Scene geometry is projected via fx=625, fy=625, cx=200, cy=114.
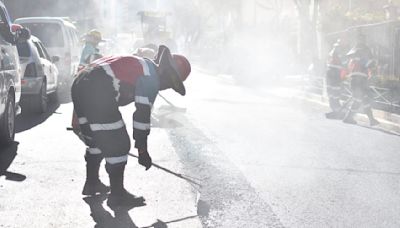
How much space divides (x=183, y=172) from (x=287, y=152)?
1.99 metres

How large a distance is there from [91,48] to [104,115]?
5806 millimetres

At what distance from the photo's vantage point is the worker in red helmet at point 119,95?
4883 mm

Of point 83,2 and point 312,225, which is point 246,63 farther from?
point 312,225

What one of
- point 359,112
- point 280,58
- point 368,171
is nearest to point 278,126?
point 359,112

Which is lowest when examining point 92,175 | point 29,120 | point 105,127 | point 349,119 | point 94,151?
point 349,119

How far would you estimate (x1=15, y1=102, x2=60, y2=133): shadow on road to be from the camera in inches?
384

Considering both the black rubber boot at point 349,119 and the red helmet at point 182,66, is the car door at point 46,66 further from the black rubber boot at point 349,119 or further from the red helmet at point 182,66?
the red helmet at point 182,66

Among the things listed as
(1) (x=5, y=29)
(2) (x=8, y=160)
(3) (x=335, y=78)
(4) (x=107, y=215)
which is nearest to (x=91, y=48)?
(1) (x=5, y=29)

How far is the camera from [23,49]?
11.1m

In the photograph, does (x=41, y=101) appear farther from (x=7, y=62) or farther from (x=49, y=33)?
(x=49, y=33)

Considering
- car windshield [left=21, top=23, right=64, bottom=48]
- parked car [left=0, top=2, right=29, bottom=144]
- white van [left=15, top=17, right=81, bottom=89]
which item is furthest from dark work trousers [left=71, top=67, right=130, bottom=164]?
car windshield [left=21, top=23, right=64, bottom=48]

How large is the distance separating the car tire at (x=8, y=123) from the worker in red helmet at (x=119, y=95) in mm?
2853

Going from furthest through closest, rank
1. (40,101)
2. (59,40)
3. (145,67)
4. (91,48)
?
(59,40), (40,101), (91,48), (145,67)

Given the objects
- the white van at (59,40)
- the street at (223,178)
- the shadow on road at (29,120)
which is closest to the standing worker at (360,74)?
the street at (223,178)
